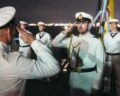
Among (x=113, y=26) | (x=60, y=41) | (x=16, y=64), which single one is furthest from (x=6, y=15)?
(x=113, y=26)

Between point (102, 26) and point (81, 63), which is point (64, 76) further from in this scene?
point (81, 63)

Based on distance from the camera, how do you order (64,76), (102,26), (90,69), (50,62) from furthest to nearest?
1. (64,76)
2. (102,26)
3. (90,69)
4. (50,62)

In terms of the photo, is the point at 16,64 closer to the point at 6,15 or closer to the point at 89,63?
the point at 6,15

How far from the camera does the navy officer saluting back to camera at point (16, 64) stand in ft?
7.60

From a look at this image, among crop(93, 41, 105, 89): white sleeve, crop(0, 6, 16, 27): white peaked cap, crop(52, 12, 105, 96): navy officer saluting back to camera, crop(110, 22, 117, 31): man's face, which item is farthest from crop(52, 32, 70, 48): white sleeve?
crop(110, 22, 117, 31): man's face

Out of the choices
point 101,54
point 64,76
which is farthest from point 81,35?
point 64,76

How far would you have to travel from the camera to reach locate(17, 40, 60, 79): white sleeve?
2309 millimetres

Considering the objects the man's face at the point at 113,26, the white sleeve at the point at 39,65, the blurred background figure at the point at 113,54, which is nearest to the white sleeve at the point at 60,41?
the white sleeve at the point at 39,65

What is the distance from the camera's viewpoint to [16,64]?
231cm

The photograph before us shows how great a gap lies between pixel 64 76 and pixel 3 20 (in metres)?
7.34

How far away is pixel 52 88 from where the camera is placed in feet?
25.3

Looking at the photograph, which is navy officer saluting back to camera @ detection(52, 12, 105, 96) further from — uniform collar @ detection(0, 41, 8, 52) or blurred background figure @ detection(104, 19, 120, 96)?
blurred background figure @ detection(104, 19, 120, 96)

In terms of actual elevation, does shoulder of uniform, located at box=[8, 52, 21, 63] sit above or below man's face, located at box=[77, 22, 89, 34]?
above

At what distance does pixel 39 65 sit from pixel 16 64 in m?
0.16
